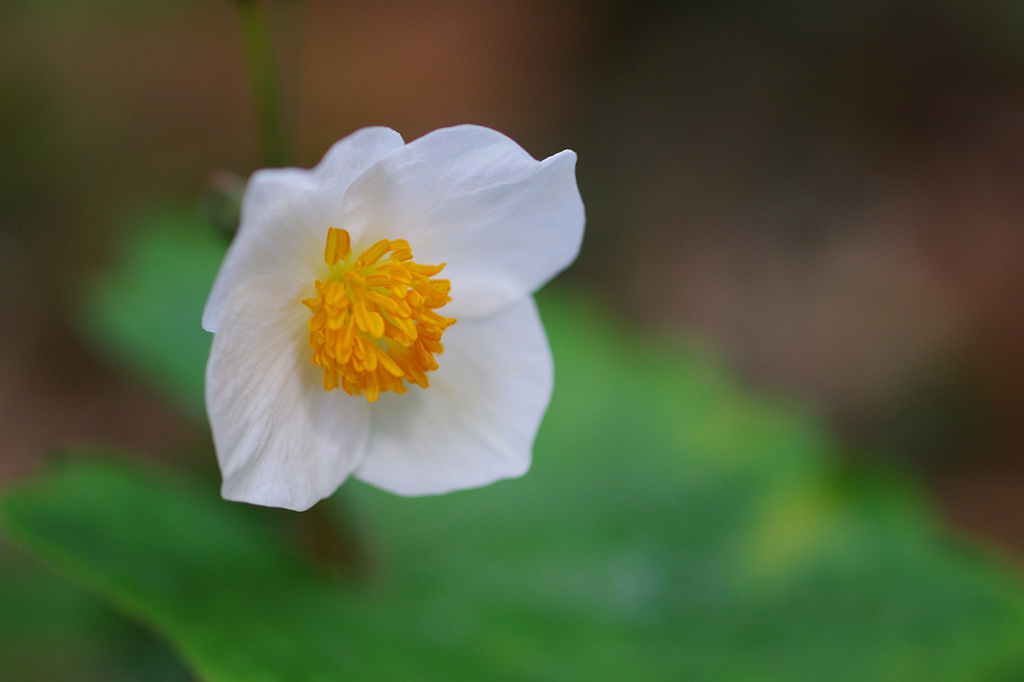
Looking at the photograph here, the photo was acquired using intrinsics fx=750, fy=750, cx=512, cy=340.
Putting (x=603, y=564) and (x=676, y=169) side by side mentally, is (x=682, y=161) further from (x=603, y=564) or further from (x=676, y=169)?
(x=603, y=564)

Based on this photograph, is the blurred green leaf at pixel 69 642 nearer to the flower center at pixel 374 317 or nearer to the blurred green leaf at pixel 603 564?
the blurred green leaf at pixel 603 564

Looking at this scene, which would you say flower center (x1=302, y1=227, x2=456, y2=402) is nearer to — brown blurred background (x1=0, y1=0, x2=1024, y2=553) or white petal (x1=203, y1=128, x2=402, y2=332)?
white petal (x1=203, y1=128, x2=402, y2=332)

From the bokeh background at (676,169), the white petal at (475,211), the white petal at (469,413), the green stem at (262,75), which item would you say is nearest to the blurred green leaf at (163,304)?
the bokeh background at (676,169)

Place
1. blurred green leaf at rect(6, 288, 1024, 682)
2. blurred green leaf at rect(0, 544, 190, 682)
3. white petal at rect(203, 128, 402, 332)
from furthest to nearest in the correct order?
blurred green leaf at rect(0, 544, 190, 682), blurred green leaf at rect(6, 288, 1024, 682), white petal at rect(203, 128, 402, 332)

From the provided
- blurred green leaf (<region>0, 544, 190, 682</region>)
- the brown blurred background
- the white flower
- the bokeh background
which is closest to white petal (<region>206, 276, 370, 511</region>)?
the white flower

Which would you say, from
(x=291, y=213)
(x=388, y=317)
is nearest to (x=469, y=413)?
(x=388, y=317)

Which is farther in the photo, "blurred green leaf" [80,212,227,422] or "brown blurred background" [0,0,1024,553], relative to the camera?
"brown blurred background" [0,0,1024,553]

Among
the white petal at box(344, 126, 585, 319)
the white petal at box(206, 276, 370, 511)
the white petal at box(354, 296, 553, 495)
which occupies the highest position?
the white petal at box(344, 126, 585, 319)

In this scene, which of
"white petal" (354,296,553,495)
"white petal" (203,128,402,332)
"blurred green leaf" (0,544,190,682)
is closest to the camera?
"white petal" (203,128,402,332)
